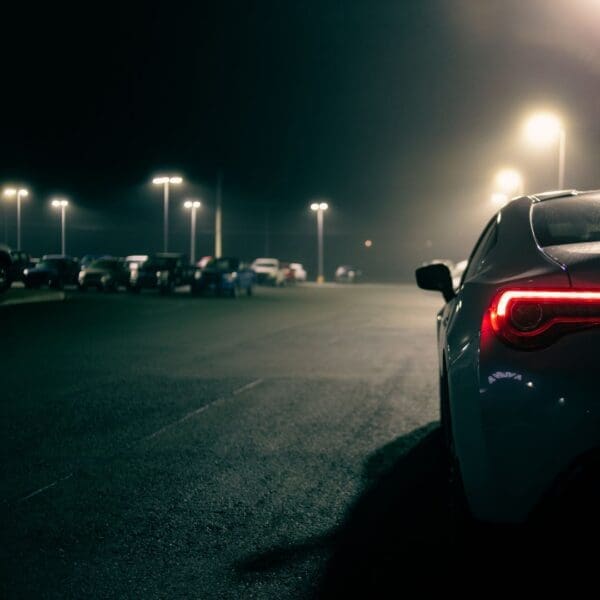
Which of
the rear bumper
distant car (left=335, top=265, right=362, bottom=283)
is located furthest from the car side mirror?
distant car (left=335, top=265, right=362, bottom=283)

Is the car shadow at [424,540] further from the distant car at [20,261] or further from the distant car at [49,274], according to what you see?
the distant car at [20,261]

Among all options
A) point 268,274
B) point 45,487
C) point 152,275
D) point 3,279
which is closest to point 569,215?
point 45,487

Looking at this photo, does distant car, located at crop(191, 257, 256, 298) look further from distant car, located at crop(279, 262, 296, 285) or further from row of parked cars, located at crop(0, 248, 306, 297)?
distant car, located at crop(279, 262, 296, 285)

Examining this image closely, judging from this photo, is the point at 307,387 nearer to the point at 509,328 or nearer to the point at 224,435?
the point at 224,435

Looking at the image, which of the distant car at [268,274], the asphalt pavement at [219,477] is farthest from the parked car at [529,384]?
the distant car at [268,274]

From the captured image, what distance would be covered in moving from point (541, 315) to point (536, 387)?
27 centimetres

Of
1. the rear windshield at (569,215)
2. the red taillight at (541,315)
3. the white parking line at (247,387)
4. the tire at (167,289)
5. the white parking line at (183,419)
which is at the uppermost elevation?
the rear windshield at (569,215)

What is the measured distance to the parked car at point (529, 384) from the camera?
8.45 ft

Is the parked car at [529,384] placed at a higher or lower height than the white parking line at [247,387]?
higher

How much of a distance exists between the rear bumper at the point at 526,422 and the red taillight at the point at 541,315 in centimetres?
4

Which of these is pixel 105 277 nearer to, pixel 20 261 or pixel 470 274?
pixel 20 261

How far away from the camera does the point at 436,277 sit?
5.30 meters

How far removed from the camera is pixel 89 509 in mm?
4602

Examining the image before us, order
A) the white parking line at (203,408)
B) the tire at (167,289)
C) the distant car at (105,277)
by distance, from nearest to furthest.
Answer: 1. the white parking line at (203,408)
2. the tire at (167,289)
3. the distant car at (105,277)
